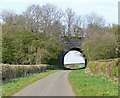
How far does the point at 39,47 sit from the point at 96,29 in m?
14.7

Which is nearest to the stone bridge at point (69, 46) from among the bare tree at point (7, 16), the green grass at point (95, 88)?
the bare tree at point (7, 16)

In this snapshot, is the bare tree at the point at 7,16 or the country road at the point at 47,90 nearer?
the country road at the point at 47,90

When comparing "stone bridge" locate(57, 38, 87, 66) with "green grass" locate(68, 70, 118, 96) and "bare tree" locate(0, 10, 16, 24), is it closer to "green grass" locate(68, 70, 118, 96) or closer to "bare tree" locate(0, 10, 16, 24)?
"bare tree" locate(0, 10, 16, 24)

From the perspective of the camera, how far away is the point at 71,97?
48.4 feet

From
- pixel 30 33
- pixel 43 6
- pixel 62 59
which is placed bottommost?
pixel 62 59

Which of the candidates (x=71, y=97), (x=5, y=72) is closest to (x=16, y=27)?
(x=5, y=72)

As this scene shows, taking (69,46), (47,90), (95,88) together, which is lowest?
(47,90)

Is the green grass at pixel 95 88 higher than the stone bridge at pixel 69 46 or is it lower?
lower

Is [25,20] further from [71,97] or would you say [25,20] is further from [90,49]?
[71,97]

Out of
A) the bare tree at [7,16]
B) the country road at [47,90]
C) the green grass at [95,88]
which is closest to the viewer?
the green grass at [95,88]

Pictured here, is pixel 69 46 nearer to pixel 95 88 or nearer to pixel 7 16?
pixel 7 16

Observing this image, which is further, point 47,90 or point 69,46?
point 69,46

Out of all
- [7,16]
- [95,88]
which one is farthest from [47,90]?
[7,16]

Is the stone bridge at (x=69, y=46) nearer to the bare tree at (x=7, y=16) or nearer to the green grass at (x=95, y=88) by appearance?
the bare tree at (x=7, y=16)
